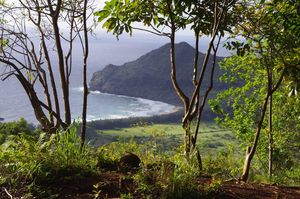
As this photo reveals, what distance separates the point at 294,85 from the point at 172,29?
72.8 inches

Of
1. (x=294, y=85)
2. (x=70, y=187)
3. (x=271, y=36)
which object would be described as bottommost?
(x=70, y=187)

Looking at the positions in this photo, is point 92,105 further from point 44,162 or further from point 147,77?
point 44,162

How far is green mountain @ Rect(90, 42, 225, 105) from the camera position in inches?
6885

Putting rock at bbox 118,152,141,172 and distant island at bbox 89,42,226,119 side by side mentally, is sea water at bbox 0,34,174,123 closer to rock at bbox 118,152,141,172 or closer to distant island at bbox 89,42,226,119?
distant island at bbox 89,42,226,119

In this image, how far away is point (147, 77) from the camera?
181250 millimetres

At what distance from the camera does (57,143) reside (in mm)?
3902

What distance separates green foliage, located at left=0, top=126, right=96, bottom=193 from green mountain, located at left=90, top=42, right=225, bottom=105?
166 m

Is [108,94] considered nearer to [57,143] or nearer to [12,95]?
[12,95]

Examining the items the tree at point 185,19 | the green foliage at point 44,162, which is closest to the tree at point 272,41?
the tree at point 185,19

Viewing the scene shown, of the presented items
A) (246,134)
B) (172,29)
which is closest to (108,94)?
(246,134)

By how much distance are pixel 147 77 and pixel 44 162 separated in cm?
17775

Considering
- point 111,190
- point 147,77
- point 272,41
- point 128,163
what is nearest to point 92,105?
point 147,77

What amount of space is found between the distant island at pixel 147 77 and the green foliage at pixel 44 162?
16559cm

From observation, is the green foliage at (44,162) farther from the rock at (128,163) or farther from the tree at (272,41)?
the tree at (272,41)
